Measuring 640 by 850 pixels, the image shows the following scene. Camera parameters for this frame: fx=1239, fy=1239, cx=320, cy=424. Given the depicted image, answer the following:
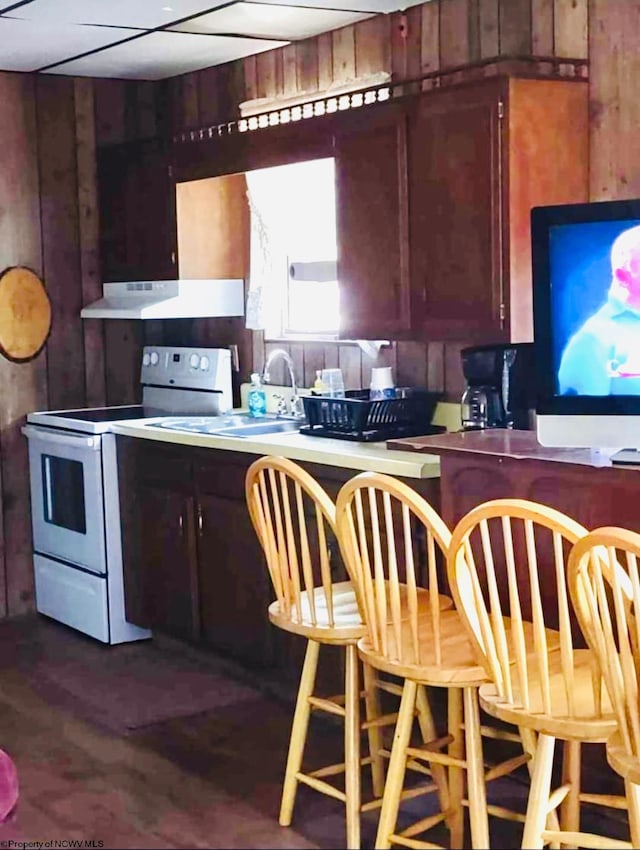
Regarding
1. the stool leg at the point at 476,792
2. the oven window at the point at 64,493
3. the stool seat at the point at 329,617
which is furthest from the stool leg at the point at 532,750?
the oven window at the point at 64,493

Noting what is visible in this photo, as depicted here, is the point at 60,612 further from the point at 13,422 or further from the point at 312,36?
the point at 312,36

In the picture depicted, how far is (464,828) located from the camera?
10.1ft

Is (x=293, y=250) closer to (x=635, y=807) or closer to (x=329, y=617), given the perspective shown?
(x=329, y=617)

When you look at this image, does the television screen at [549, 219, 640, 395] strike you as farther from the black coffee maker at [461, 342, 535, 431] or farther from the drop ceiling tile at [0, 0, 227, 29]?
the drop ceiling tile at [0, 0, 227, 29]

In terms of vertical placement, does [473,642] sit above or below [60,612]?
above

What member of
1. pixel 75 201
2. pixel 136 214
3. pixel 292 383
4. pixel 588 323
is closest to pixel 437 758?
pixel 588 323

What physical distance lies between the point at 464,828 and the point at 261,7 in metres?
2.63

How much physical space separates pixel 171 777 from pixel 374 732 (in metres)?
0.63

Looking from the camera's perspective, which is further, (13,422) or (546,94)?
(13,422)

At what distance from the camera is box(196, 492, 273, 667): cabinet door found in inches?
160

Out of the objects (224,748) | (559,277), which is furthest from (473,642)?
(224,748)

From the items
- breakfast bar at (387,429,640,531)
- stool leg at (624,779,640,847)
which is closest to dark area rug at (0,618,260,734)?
breakfast bar at (387,429,640,531)

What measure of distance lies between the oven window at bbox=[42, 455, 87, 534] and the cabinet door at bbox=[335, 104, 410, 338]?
1365 millimetres

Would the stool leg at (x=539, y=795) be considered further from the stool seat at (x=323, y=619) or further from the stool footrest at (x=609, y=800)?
the stool seat at (x=323, y=619)
